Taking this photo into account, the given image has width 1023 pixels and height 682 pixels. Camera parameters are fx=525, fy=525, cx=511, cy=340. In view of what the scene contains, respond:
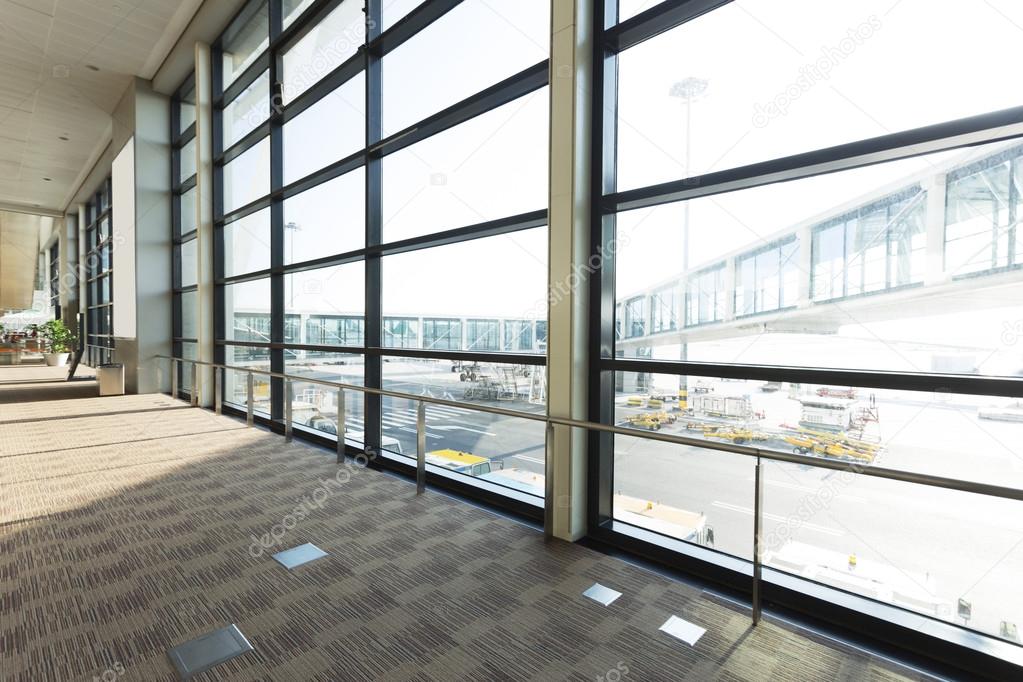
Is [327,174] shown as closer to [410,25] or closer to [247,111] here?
[410,25]

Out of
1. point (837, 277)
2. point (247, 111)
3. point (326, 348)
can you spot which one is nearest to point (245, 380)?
point (326, 348)

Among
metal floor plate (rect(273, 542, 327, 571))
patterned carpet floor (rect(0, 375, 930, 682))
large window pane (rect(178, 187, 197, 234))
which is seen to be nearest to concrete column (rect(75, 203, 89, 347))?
large window pane (rect(178, 187, 197, 234))

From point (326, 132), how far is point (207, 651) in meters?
4.21

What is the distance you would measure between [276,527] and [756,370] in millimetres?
2329

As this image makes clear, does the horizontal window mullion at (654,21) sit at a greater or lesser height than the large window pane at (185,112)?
lesser

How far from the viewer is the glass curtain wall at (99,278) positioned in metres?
9.78

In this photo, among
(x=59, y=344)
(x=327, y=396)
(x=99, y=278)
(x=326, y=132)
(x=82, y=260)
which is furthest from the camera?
(x=82, y=260)

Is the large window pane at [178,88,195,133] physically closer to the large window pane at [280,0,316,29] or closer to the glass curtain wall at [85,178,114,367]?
the glass curtain wall at [85,178,114,367]

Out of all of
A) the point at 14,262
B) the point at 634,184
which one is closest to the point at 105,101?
the point at 634,184

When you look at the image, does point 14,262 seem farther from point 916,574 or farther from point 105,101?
point 916,574

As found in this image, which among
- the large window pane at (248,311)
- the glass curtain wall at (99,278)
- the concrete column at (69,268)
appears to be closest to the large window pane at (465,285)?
the large window pane at (248,311)

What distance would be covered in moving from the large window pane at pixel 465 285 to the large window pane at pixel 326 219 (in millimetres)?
548

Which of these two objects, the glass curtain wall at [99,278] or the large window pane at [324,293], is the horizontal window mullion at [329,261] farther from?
the glass curtain wall at [99,278]

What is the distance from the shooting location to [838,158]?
185 centimetres
